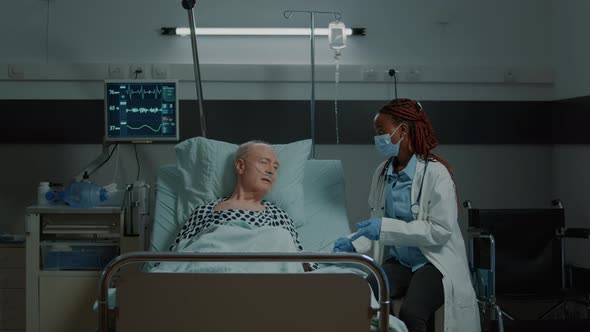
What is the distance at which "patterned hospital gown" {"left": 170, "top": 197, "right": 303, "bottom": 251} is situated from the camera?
115 inches

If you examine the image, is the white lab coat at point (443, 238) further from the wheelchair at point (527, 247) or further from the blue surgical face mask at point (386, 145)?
the wheelchair at point (527, 247)

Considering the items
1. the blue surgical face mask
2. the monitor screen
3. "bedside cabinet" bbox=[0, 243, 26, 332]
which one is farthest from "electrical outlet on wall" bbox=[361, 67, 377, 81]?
"bedside cabinet" bbox=[0, 243, 26, 332]

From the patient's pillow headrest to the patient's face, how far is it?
0.13 metres

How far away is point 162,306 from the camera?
2.07 meters

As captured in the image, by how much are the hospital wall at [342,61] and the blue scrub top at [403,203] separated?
1.35m

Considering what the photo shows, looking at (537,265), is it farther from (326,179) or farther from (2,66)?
(2,66)

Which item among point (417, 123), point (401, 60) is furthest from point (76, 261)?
point (401, 60)

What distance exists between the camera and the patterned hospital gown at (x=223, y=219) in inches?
115

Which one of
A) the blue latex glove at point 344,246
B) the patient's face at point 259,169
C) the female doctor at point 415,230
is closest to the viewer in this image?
the female doctor at point 415,230

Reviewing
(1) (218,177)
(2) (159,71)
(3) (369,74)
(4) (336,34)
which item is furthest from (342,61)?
(1) (218,177)

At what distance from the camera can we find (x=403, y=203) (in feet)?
9.72

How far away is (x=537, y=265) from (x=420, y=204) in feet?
3.97

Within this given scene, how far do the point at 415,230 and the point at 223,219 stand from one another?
759mm

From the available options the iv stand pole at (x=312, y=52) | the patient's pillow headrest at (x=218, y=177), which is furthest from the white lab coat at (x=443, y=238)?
the iv stand pole at (x=312, y=52)
